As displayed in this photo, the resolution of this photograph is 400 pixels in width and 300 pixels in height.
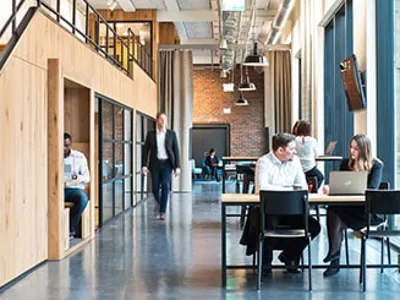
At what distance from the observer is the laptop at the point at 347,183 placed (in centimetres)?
463

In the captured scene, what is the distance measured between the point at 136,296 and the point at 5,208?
1.21 metres

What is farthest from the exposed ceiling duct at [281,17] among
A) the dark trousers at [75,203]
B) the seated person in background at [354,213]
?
the seated person in background at [354,213]

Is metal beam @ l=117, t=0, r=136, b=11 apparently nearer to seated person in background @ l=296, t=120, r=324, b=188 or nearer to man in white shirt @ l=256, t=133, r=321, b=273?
seated person in background @ l=296, t=120, r=324, b=188

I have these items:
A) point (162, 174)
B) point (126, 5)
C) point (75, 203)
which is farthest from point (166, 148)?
point (126, 5)

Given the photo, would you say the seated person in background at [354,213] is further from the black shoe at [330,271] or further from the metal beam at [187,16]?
the metal beam at [187,16]

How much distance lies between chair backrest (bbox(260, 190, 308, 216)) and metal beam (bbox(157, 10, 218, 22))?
9640mm

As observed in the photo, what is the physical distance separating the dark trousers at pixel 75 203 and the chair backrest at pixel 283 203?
9.26 feet

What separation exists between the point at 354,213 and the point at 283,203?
0.89 m

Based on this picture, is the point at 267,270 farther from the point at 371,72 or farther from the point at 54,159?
the point at 371,72

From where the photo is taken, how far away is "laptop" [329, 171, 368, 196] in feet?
15.2

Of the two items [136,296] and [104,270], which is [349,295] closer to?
[136,296]

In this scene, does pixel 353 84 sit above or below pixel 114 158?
above

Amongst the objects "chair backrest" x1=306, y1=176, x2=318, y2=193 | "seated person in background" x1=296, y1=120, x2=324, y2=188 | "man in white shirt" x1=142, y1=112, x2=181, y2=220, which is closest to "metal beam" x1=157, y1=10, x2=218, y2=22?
"man in white shirt" x1=142, y1=112, x2=181, y2=220

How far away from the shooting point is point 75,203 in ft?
21.2
